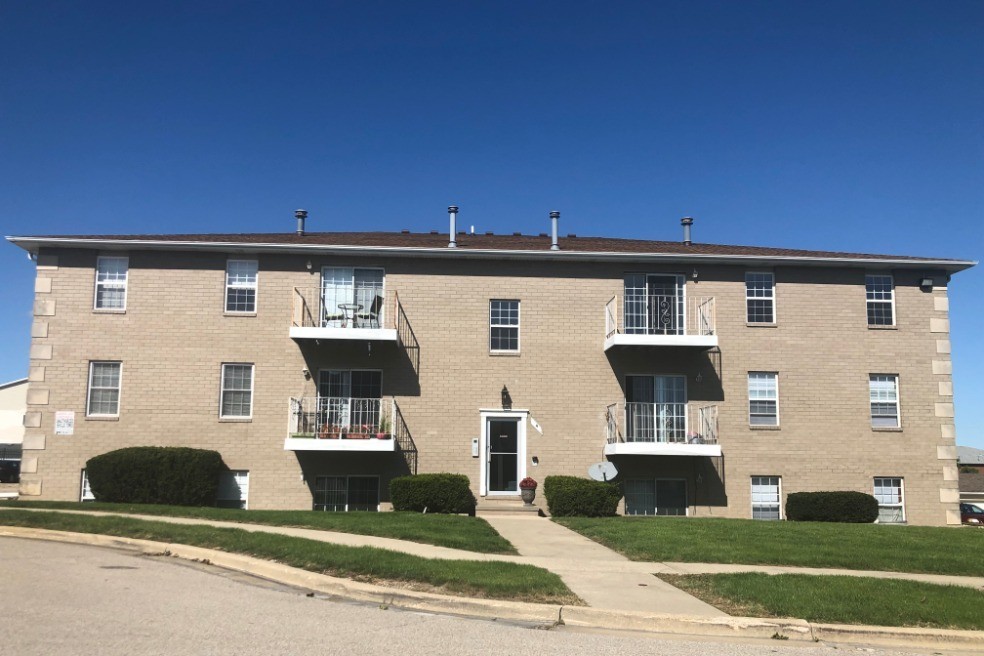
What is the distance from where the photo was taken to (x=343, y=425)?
22172mm

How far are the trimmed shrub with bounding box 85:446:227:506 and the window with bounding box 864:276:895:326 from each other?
17.9 metres

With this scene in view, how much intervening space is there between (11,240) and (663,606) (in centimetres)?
1966

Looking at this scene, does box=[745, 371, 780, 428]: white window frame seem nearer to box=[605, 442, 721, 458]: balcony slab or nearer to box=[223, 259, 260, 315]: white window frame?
box=[605, 442, 721, 458]: balcony slab

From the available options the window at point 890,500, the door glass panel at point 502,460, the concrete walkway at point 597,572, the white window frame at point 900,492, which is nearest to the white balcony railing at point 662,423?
the door glass panel at point 502,460

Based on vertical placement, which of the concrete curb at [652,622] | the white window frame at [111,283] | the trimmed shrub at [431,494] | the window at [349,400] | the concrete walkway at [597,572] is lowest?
the concrete curb at [652,622]

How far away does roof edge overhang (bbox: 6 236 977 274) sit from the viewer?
74.5ft

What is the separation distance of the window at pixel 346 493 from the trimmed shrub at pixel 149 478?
274cm

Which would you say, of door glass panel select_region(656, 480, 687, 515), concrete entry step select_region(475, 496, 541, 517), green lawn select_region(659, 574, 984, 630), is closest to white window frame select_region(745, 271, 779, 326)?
door glass panel select_region(656, 480, 687, 515)

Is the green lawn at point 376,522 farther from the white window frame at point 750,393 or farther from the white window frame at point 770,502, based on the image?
the white window frame at point 750,393

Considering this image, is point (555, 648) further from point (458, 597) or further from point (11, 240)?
point (11, 240)

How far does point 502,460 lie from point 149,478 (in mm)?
8530

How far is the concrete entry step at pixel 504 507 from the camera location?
70.8 ft

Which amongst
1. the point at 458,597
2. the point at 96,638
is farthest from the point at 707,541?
the point at 96,638

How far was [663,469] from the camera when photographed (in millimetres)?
23000
